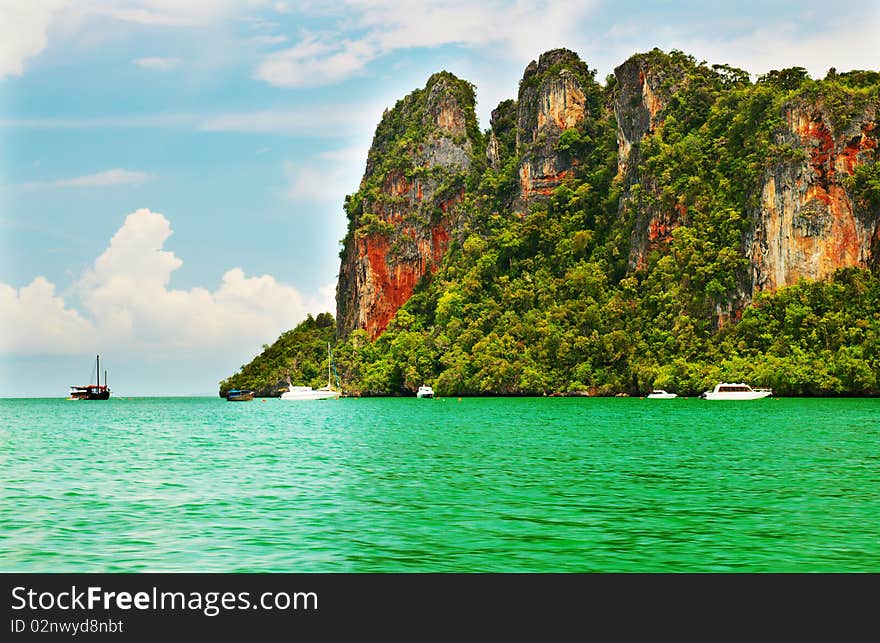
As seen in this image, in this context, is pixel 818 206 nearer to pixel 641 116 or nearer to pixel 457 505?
pixel 641 116

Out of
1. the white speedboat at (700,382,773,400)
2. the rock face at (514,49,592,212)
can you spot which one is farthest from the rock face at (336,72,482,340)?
the white speedboat at (700,382,773,400)

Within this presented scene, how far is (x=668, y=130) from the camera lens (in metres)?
116

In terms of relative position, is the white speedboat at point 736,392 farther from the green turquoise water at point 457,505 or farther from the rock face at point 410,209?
the rock face at point 410,209

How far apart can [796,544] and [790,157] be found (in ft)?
284

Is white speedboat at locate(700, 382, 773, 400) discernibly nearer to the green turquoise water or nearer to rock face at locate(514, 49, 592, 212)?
the green turquoise water

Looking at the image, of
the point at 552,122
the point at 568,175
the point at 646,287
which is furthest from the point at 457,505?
the point at 552,122

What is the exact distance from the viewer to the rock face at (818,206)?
301 feet

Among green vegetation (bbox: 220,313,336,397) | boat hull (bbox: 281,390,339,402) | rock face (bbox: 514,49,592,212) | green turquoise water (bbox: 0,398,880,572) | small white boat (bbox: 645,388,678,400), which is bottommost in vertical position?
green turquoise water (bbox: 0,398,880,572)

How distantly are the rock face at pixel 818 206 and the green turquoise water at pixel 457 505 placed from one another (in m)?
58.0

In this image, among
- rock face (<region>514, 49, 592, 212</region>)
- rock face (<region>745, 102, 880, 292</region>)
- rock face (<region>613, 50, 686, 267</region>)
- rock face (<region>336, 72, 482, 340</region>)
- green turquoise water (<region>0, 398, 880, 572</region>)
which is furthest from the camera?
rock face (<region>336, 72, 482, 340</region>)

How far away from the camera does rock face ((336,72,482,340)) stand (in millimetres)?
150125

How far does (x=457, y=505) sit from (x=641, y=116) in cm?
10783

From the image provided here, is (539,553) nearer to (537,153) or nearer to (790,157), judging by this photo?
(790,157)

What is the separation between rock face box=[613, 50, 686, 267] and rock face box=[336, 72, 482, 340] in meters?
34.1
